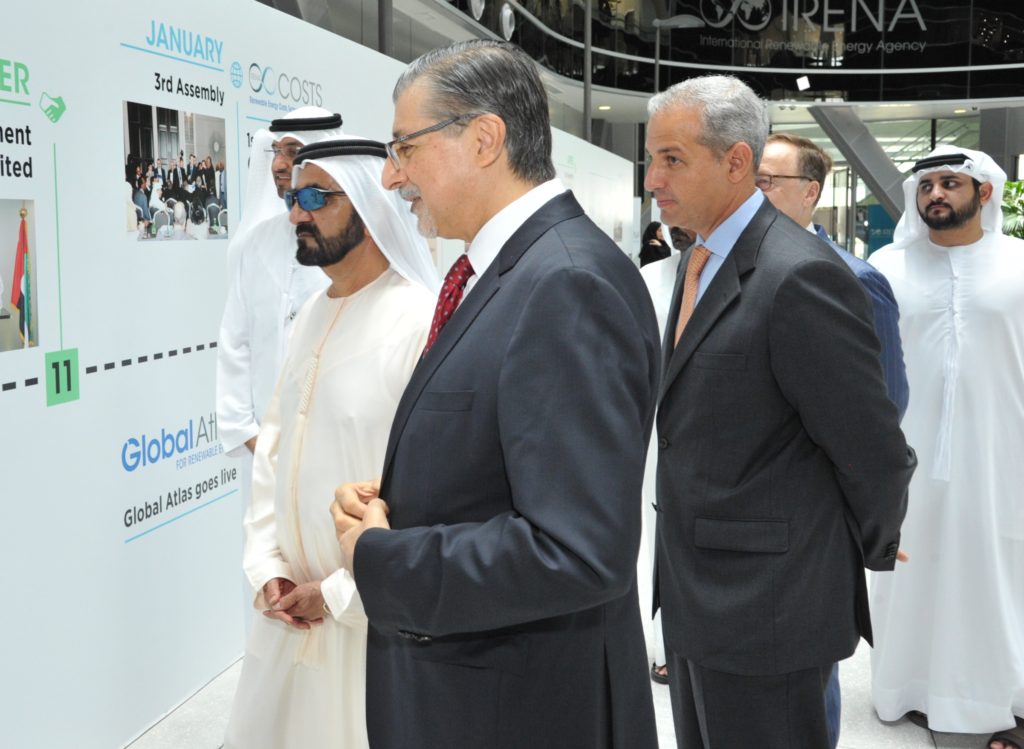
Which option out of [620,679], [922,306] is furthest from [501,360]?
[922,306]

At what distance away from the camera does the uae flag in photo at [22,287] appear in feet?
9.78

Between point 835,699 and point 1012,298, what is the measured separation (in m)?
1.78

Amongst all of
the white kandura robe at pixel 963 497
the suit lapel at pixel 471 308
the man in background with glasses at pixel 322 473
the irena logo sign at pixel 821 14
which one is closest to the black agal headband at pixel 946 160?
the white kandura robe at pixel 963 497

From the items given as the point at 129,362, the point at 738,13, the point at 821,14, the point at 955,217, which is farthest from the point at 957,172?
the point at 821,14

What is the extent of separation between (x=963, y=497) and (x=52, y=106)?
3268mm

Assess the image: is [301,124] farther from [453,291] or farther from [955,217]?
[955,217]

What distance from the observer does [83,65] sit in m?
3.26

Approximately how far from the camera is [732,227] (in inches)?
89.6

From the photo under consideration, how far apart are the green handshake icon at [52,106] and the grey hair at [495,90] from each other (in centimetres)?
194

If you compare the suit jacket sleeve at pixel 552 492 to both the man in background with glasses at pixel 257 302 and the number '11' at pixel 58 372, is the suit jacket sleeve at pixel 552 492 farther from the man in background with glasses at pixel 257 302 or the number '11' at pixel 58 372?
the man in background with glasses at pixel 257 302

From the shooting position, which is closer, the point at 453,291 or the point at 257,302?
the point at 453,291

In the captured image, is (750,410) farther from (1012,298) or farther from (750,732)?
(1012,298)

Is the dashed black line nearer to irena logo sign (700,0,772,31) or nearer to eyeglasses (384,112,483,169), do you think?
eyeglasses (384,112,483,169)

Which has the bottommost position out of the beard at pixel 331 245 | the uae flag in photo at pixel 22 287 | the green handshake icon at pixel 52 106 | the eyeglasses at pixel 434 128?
the uae flag in photo at pixel 22 287
